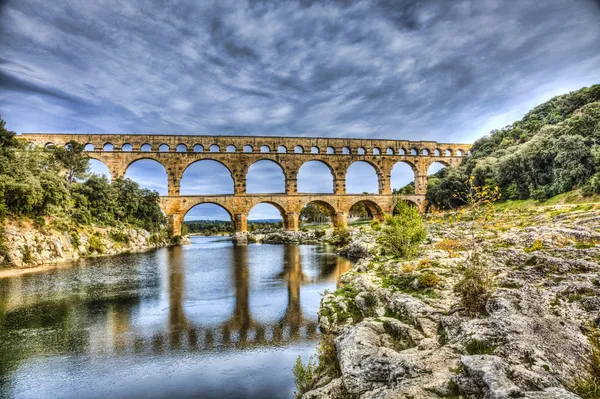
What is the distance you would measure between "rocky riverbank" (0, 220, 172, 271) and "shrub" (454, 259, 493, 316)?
1877cm

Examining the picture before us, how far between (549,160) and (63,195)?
107 ft

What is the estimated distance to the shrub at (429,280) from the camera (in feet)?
20.3

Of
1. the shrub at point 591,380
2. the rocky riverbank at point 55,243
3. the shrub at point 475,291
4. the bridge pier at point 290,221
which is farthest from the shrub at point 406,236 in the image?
the bridge pier at point 290,221

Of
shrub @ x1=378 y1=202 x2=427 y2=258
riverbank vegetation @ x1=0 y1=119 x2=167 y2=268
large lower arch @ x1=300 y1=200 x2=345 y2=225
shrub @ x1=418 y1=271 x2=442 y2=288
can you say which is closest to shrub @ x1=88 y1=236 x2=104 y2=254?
riverbank vegetation @ x1=0 y1=119 x2=167 y2=268

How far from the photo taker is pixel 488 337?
370 cm

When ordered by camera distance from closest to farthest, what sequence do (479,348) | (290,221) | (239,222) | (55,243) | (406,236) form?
(479,348) → (406,236) → (55,243) → (239,222) → (290,221)

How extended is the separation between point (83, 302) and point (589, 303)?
11375 mm

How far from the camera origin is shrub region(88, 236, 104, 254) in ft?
74.4

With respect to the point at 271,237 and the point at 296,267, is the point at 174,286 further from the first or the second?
the point at 271,237

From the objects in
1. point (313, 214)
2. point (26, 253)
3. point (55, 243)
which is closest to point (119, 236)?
point (55, 243)

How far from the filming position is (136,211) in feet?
103

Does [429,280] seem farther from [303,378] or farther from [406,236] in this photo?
[406,236]

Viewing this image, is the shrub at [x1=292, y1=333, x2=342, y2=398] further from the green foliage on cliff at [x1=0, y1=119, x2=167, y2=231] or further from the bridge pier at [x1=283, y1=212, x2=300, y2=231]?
the bridge pier at [x1=283, y1=212, x2=300, y2=231]

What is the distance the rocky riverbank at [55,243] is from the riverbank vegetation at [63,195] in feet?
0.74
